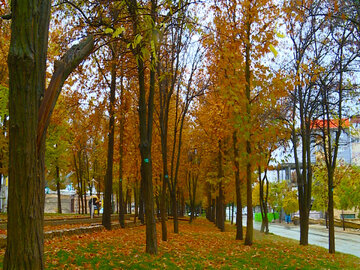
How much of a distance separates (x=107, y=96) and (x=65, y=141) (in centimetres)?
1231

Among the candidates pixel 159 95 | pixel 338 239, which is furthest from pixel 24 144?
pixel 338 239

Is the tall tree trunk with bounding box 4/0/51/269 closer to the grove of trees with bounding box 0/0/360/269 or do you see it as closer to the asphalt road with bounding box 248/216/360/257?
the grove of trees with bounding box 0/0/360/269

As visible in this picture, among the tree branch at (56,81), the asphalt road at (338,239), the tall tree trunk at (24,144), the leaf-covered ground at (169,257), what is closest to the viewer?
the tall tree trunk at (24,144)

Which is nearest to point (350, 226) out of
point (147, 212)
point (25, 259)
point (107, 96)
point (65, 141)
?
point (65, 141)

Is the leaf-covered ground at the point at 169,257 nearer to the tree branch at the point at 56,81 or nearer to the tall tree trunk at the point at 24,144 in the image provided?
the tall tree trunk at the point at 24,144

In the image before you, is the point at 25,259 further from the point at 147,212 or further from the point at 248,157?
the point at 248,157

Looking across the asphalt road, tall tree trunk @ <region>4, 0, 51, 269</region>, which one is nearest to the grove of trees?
tall tree trunk @ <region>4, 0, 51, 269</region>

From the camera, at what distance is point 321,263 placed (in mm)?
Answer: 11320

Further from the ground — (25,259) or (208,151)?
(208,151)

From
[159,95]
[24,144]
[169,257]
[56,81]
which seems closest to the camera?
[24,144]

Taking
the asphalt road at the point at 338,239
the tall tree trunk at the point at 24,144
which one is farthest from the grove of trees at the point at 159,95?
the asphalt road at the point at 338,239

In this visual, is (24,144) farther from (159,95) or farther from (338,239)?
(338,239)

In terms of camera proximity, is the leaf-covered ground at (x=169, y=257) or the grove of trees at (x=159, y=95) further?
the leaf-covered ground at (x=169, y=257)

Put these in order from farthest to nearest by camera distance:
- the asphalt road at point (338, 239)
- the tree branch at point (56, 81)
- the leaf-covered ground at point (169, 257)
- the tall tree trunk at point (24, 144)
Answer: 1. the asphalt road at point (338, 239)
2. the leaf-covered ground at point (169, 257)
3. the tree branch at point (56, 81)
4. the tall tree trunk at point (24, 144)
